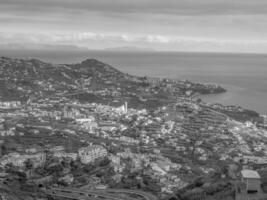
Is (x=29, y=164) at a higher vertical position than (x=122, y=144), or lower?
higher

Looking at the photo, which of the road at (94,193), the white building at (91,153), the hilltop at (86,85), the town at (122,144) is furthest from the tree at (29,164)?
the hilltop at (86,85)

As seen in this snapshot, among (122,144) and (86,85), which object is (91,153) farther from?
(86,85)

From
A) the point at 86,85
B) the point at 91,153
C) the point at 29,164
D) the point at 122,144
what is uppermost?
the point at 86,85

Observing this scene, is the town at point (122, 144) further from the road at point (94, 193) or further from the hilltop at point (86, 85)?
the hilltop at point (86, 85)

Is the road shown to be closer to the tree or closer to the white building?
the tree

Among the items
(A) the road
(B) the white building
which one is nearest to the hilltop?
(B) the white building

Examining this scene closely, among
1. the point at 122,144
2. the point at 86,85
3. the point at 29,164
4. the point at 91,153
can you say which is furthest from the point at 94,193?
the point at 86,85

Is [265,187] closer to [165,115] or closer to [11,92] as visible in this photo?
[165,115]
